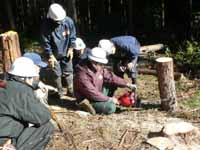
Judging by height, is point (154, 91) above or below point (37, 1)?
below

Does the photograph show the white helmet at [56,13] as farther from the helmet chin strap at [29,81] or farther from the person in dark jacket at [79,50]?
the helmet chin strap at [29,81]

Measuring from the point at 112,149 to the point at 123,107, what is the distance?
1.75 metres

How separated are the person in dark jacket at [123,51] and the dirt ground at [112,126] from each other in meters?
0.66

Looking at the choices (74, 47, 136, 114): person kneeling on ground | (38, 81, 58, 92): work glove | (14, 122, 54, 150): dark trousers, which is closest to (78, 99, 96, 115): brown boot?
(74, 47, 136, 114): person kneeling on ground

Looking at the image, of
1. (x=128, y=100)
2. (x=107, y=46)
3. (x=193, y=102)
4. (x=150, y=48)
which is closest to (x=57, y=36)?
(x=107, y=46)

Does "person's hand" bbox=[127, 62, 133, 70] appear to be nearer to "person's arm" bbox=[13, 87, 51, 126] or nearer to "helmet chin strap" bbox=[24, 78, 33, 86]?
"helmet chin strap" bbox=[24, 78, 33, 86]

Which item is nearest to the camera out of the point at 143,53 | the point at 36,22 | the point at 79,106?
the point at 79,106

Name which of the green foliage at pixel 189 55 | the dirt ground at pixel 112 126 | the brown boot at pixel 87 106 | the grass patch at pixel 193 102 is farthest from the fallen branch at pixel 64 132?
the green foliage at pixel 189 55

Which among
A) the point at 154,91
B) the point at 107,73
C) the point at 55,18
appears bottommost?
the point at 154,91

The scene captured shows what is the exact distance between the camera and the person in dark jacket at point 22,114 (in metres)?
5.37

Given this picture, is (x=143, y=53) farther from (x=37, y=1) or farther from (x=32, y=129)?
(x=32, y=129)

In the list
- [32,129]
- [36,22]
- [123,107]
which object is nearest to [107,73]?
[123,107]

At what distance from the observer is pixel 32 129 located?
5.84 metres

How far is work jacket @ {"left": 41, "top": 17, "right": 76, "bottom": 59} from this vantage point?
876cm
